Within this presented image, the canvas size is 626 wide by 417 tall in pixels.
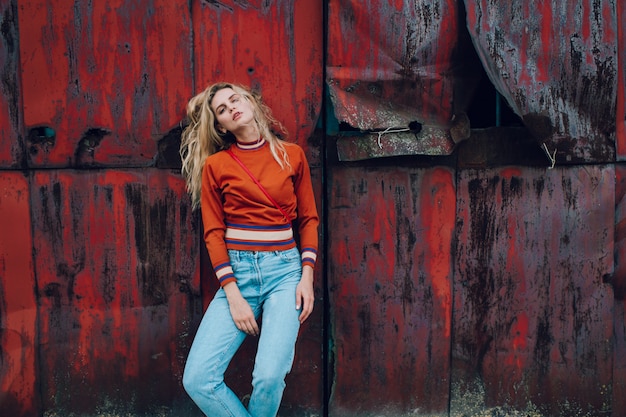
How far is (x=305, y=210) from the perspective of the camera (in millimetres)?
2250

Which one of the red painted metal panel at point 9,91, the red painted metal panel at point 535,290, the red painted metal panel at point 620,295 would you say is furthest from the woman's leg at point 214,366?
the red painted metal panel at point 620,295

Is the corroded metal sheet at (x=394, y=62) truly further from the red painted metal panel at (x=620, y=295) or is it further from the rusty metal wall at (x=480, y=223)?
the red painted metal panel at (x=620, y=295)

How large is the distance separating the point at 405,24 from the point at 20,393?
2.42 m

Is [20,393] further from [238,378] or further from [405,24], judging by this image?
[405,24]

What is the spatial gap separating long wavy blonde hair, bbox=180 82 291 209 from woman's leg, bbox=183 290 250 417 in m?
0.58

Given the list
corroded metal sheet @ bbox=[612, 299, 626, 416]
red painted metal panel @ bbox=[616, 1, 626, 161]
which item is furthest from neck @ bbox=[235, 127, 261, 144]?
corroded metal sheet @ bbox=[612, 299, 626, 416]

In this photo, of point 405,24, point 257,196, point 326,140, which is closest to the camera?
point 257,196

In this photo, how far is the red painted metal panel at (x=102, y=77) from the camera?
2.41m

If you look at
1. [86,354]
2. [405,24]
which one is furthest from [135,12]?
[86,354]

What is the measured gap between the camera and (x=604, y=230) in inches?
99.1

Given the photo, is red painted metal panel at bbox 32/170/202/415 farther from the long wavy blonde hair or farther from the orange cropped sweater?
the orange cropped sweater

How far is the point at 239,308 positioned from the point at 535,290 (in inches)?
55.0

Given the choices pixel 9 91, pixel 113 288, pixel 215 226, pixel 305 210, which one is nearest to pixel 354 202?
pixel 305 210

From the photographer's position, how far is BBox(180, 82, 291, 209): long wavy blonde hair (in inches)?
87.7
